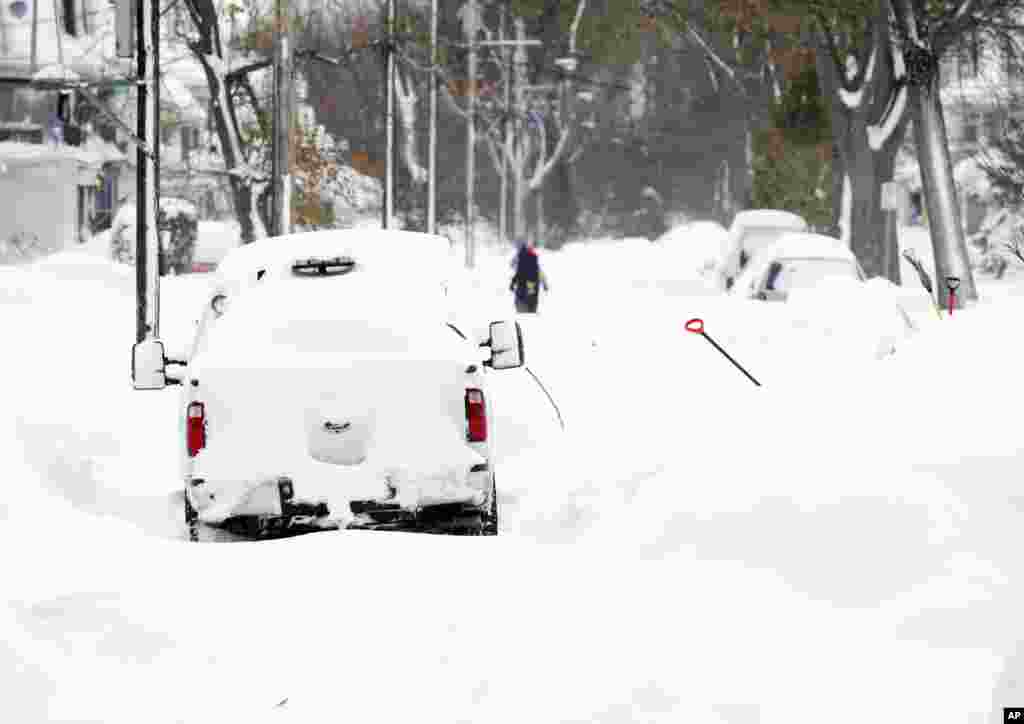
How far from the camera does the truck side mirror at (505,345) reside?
11.0 metres

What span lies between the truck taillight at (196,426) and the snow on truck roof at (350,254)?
4.83ft

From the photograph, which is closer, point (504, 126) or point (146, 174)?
point (146, 174)

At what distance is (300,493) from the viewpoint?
31.5ft

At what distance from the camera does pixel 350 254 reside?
36.1 ft

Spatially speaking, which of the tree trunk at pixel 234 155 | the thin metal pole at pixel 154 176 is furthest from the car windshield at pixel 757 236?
the thin metal pole at pixel 154 176

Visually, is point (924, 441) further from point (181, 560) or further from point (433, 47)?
point (433, 47)

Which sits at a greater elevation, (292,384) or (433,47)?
(433,47)

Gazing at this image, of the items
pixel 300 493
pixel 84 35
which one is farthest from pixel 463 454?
pixel 84 35

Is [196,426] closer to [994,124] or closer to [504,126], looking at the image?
[994,124]

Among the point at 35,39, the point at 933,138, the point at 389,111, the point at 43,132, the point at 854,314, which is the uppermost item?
the point at 35,39

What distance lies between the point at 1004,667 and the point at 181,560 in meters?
3.42

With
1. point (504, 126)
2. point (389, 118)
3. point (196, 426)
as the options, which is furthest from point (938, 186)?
point (504, 126)

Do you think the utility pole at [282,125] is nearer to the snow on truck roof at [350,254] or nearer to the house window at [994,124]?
the house window at [994,124]

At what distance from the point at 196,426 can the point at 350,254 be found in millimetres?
1767
